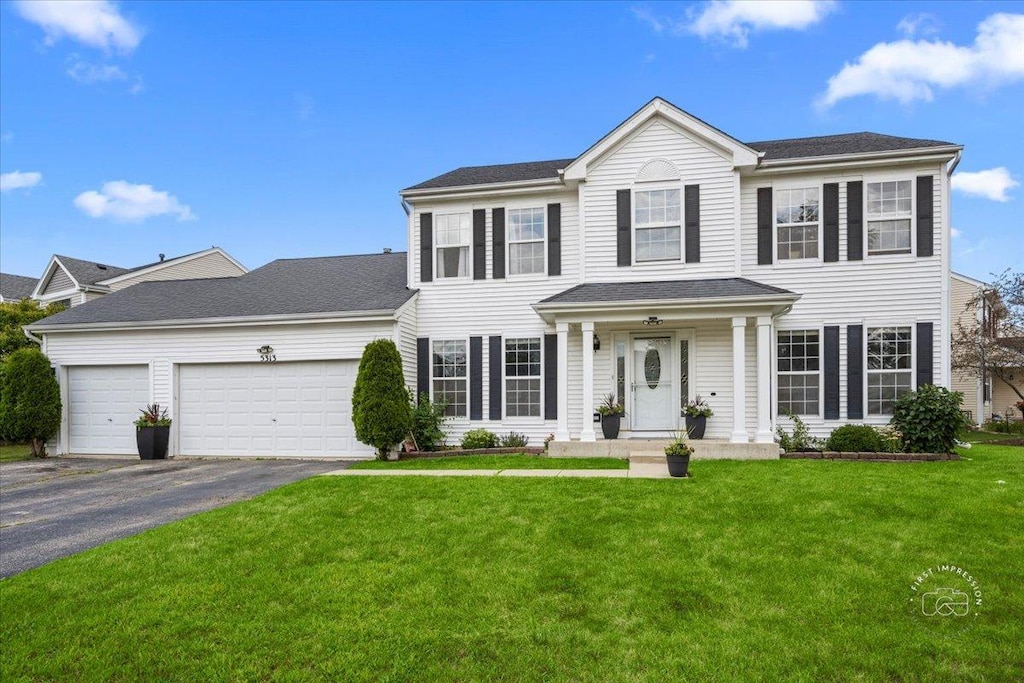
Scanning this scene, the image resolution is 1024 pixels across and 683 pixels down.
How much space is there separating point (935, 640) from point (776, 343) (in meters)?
8.89

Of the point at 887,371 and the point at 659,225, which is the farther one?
the point at 659,225

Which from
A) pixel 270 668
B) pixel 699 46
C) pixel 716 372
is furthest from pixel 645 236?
pixel 270 668

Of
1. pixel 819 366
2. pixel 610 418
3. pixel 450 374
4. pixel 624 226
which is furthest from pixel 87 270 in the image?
pixel 819 366

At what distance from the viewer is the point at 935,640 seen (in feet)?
13.3

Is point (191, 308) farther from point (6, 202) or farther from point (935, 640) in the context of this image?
point (6, 202)

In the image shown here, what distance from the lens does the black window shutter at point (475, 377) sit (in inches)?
528

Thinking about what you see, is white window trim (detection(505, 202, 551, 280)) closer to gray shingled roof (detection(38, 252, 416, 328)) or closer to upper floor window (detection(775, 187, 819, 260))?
gray shingled roof (detection(38, 252, 416, 328))

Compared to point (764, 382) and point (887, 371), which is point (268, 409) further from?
point (887, 371)

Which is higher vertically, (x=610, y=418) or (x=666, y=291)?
(x=666, y=291)

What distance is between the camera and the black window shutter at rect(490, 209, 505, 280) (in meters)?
13.6

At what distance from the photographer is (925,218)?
1171cm

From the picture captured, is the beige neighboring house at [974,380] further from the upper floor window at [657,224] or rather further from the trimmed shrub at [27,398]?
the trimmed shrub at [27,398]

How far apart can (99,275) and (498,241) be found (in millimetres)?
18484

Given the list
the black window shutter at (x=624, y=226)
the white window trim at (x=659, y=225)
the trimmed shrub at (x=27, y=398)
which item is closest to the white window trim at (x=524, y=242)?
the black window shutter at (x=624, y=226)
